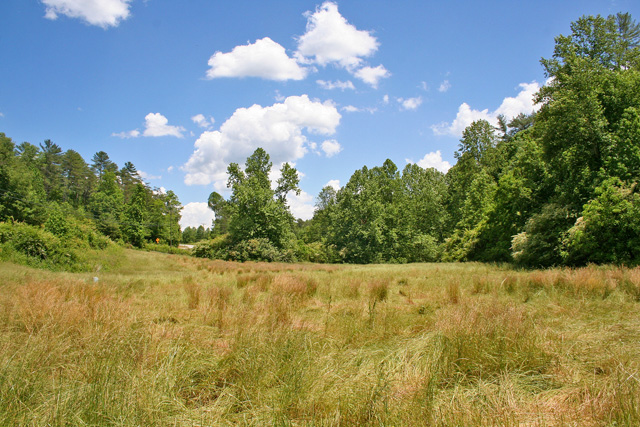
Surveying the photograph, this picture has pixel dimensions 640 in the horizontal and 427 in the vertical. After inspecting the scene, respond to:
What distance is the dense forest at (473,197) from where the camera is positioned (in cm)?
1555

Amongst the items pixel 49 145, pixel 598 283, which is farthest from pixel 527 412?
pixel 49 145

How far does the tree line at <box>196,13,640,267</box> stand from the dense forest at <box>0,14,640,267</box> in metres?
0.09

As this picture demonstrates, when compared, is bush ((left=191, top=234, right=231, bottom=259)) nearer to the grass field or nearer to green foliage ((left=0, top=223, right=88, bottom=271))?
green foliage ((left=0, top=223, right=88, bottom=271))

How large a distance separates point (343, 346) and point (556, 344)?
2308 millimetres

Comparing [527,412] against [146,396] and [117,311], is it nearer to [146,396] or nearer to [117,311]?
[146,396]

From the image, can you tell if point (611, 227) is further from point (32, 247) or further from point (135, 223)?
point (135, 223)

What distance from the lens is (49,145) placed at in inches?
3152

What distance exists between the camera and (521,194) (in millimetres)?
22125

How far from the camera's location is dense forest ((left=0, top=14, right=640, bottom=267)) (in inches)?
612

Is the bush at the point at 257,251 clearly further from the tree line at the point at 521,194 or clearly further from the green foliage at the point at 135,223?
the green foliage at the point at 135,223

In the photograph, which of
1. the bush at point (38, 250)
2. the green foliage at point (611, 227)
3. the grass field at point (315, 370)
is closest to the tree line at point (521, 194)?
the green foliage at point (611, 227)

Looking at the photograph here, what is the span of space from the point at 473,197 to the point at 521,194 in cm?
1289

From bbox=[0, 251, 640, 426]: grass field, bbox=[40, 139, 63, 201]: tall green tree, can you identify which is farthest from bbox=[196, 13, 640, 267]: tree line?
bbox=[40, 139, 63, 201]: tall green tree

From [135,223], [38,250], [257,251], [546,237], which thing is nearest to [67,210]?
[135,223]
